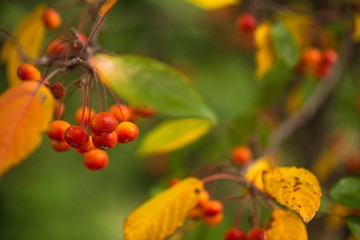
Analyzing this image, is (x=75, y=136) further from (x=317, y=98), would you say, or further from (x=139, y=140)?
(x=139, y=140)

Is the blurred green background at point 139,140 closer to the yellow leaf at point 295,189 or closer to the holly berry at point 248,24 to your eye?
the holly berry at point 248,24

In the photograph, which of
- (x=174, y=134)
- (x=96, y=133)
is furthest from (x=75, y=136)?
(x=174, y=134)

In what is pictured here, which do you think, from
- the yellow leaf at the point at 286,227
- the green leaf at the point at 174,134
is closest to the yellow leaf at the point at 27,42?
the green leaf at the point at 174,134

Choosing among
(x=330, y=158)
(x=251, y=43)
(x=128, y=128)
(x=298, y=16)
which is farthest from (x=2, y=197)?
(x=128, y=128)

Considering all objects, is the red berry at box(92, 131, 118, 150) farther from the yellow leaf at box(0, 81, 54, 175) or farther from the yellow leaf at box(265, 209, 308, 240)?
the yellow leaf at box(265, 209, 308, 240)

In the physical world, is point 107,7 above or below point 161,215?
above

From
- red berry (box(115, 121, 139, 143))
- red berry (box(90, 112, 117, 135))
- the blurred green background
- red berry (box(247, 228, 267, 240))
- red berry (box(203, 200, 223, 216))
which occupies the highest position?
red berry (box(90, 112, 117, 135))

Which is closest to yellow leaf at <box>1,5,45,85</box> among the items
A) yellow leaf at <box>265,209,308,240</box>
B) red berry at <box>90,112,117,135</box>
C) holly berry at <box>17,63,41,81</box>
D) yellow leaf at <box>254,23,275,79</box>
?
holly berry at <box>17,63,41,81</box>

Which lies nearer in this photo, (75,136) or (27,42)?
(75,136)
